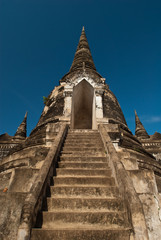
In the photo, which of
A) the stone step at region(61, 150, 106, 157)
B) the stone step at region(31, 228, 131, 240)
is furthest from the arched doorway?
the stone step at region(31, 228, 131, 240)

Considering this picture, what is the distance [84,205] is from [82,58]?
12.5 metres

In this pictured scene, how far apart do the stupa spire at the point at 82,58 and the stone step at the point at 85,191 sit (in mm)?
9820

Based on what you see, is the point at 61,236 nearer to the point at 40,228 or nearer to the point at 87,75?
the point at 40,228

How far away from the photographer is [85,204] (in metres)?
2.68

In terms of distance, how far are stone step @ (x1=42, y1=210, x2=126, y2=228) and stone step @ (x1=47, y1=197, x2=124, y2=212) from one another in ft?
0.61

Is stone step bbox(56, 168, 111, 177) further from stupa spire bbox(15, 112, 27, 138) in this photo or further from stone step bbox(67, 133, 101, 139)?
stupa spire bbox(15, 112, 27, 138)

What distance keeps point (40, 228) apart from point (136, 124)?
17028 mm

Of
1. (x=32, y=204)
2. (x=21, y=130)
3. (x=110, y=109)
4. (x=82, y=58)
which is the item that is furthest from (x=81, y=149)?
(x=21, y=130)

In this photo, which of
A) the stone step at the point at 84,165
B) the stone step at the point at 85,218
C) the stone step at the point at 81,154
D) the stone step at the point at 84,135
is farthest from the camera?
the stone step at the point at 84,135

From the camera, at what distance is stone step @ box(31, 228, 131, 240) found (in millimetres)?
2086

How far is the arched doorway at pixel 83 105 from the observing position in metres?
8.59

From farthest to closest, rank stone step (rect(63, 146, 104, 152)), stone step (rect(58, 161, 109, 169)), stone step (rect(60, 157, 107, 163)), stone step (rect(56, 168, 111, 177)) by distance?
stone step (rect(63, 146, 104, 152)), stone step (rect(60, 157, 107, 163)), stone step (rect(58, 161, 109, 169)), stone step (rect(56, 168, 111, 177))

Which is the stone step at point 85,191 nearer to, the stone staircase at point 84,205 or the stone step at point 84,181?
the stone staircase at point 84,205

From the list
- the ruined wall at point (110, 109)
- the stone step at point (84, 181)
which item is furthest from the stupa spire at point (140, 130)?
the stone step at point (84, 181)
